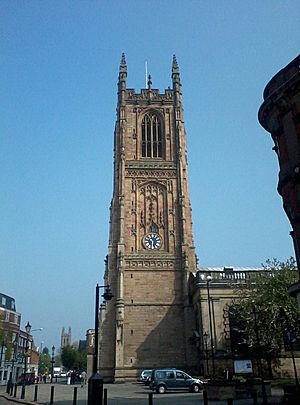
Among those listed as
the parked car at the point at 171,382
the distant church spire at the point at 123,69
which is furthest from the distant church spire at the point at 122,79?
the parked car at the point at 171,382

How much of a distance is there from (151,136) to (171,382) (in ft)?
120

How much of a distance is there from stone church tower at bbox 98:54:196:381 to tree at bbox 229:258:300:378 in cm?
1259

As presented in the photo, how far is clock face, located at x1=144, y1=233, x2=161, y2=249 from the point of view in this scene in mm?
49656

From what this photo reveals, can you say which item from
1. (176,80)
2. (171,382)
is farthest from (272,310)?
(176,80)

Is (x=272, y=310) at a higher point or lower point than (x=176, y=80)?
lower

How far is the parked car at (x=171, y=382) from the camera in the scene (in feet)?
91.6

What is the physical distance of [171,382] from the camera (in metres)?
28.3

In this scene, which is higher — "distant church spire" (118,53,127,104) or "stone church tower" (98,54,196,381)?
"distant church spire" (118,53,127,104)

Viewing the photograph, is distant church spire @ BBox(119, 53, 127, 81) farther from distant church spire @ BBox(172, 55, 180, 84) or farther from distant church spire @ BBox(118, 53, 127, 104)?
distant church spire @ BBox(172, 55, 180, 84)

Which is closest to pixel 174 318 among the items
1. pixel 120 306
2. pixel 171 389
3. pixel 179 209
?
pixel 120 306

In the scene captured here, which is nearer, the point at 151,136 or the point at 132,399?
the point at 132,399

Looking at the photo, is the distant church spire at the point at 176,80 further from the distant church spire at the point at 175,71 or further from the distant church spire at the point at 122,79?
the distant church spire at the point at 122,79

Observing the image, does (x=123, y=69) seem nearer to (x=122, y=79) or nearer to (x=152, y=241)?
(x=122, y=79)

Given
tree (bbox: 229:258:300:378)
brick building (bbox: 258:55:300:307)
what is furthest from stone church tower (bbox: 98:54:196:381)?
brick building (bbox: 258:55:300:307)
